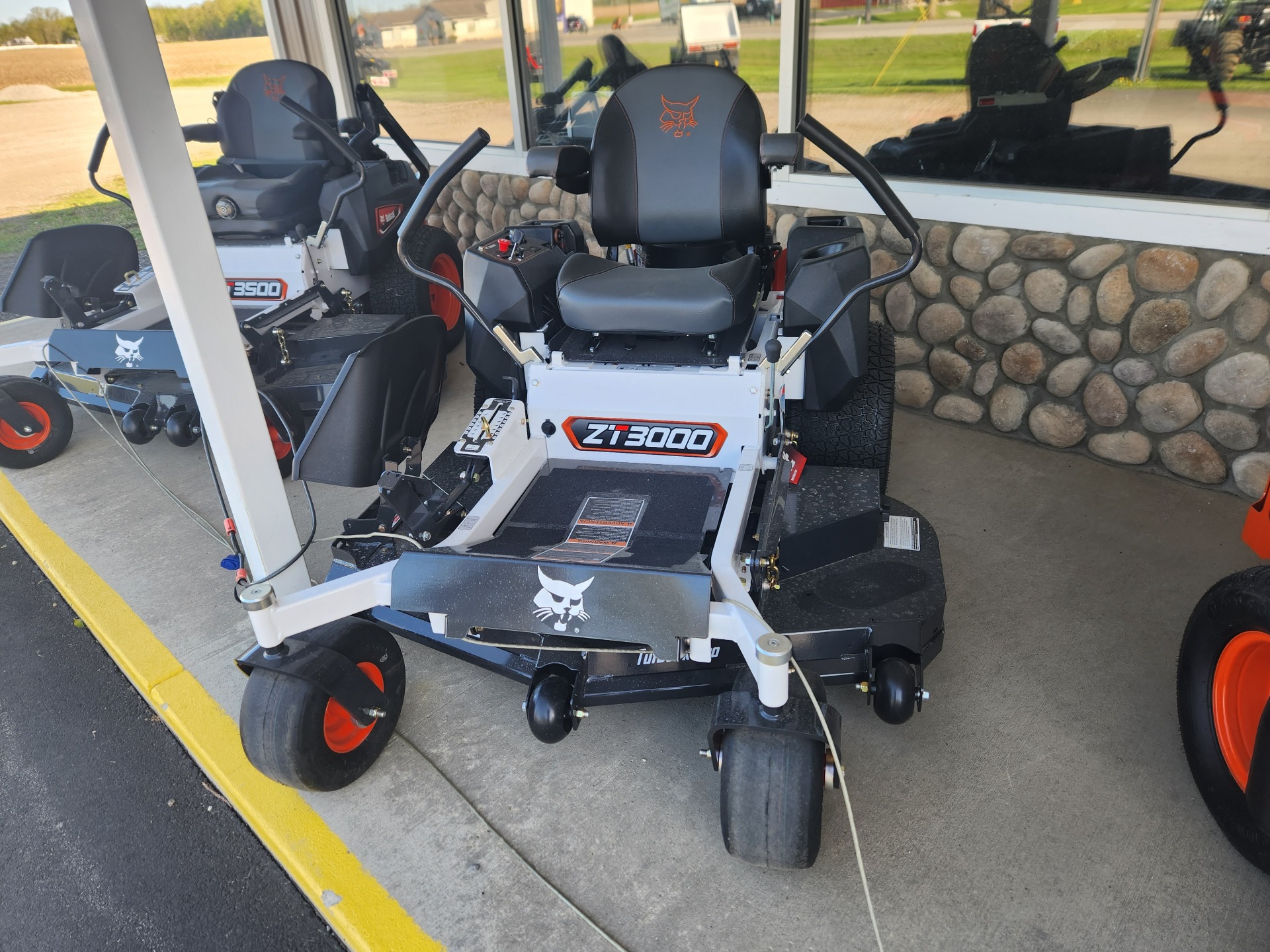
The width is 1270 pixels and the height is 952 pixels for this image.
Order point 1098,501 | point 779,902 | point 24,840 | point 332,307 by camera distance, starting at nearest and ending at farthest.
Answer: point 779,902 → point 24,840 → point 1098,501 → point 332,307

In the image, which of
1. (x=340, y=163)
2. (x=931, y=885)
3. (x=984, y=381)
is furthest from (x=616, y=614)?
(x=340, y=163)

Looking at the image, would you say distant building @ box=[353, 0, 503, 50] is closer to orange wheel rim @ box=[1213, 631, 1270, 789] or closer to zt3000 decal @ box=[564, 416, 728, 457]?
zt3000 decal @ box=[564, 416, 728, 457]

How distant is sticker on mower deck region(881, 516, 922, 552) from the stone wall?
51.7 inches

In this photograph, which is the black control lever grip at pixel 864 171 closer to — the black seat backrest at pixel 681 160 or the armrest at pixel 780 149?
the armrest at pixel 780 149

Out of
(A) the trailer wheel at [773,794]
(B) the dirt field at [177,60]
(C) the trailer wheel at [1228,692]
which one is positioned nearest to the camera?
(A) the trailer wheel at [773,794]

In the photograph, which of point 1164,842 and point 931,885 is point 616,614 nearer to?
point 931,885

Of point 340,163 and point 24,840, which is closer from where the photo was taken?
point 24,840

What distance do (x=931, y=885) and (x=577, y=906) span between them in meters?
0.70

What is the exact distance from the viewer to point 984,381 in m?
3.67

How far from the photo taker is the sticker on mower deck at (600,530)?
2.15 metres

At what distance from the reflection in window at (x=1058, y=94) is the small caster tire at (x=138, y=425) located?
2.92 meters

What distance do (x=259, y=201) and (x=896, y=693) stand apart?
3.56 metres

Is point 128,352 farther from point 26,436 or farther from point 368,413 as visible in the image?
point 368,413

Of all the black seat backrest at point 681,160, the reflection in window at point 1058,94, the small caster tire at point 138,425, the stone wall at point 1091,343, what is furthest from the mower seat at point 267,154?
the reflection in window at point 1058,94
